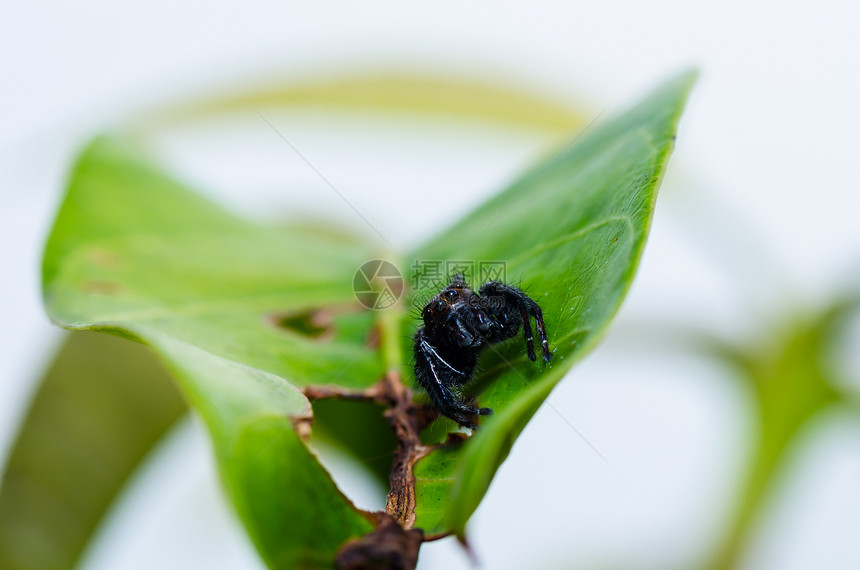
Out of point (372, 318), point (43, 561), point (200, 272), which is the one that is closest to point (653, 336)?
point (372, 318)

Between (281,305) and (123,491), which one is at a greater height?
(281,305)

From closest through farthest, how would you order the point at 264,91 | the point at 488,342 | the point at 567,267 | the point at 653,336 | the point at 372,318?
the point at 567,267 < the point at 488,342 < the point at 372,318 < the point at 653,336 < the point at 264,91

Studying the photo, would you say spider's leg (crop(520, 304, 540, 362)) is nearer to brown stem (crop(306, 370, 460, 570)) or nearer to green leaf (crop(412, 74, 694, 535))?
green leaf (crop(412, 74, 694, 535))

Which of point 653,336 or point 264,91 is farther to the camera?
point 264,91

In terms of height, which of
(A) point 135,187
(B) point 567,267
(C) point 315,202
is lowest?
(C) point 315,202

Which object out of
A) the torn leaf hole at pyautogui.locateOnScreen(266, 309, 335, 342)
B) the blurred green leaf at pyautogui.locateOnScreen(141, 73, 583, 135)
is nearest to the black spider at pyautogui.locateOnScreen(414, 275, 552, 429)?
the torn leaf hole at pyautogui.locateOnScreen(266, 309, 335, 342)

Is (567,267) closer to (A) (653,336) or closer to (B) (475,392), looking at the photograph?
Result: (B) (475,392)

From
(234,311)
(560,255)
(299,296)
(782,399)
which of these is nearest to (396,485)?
(560,255)
